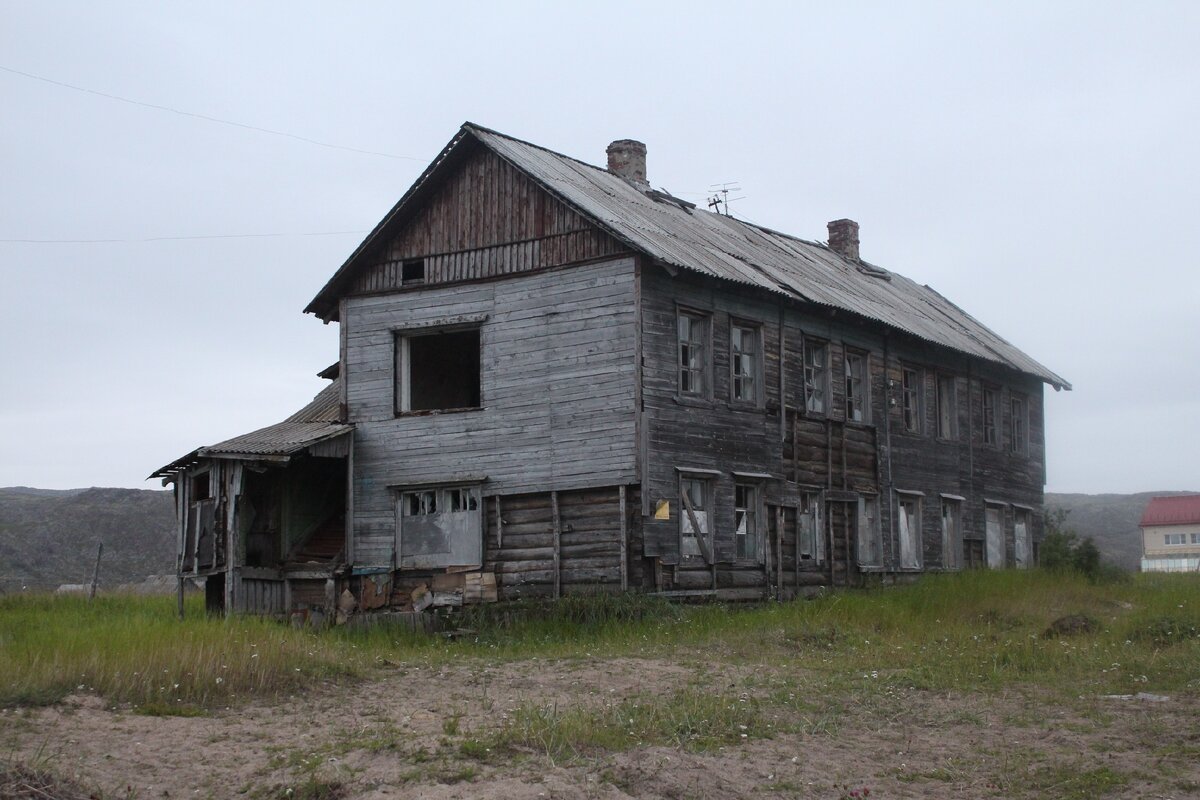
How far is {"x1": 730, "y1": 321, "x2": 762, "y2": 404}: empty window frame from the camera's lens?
23.0 metres

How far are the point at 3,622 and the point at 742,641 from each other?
10.1 metres

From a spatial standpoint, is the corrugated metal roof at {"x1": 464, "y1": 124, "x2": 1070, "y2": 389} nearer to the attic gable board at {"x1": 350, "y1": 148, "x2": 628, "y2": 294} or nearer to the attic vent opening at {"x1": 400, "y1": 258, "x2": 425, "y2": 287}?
the attic gable board at {"x1": 350, "y1": 148, "x2": 628, "y2": 294}

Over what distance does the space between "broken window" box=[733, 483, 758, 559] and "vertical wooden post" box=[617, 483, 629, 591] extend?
2.75 metres

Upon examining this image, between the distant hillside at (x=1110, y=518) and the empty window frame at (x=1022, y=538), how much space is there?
41220 millimetres

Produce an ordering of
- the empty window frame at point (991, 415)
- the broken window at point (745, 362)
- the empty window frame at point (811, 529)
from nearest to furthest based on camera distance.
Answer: the broken window at point (745, 362) < the empty window frame at point (811, 529) < the empty window frame at point (991, 415)

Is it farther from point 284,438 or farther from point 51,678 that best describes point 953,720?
point 284,438

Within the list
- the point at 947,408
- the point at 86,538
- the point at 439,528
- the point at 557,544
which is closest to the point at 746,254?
the point at 947,408

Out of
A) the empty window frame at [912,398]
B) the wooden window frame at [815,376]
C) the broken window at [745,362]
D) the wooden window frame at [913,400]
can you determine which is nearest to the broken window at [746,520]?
the broken window at [745,362]

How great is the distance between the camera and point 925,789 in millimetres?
9797

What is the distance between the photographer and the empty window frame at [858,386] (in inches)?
1027

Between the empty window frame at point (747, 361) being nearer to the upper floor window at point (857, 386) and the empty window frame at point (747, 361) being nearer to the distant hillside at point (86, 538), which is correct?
the upper floor window at point (857, 386)

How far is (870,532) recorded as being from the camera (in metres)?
26.2

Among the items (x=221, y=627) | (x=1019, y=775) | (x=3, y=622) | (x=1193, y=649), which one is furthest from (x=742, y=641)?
(x=3, y=622)

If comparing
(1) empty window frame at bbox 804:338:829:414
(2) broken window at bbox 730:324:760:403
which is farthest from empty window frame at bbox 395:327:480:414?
(1) empty window frame at bbox 804:338:829:414
